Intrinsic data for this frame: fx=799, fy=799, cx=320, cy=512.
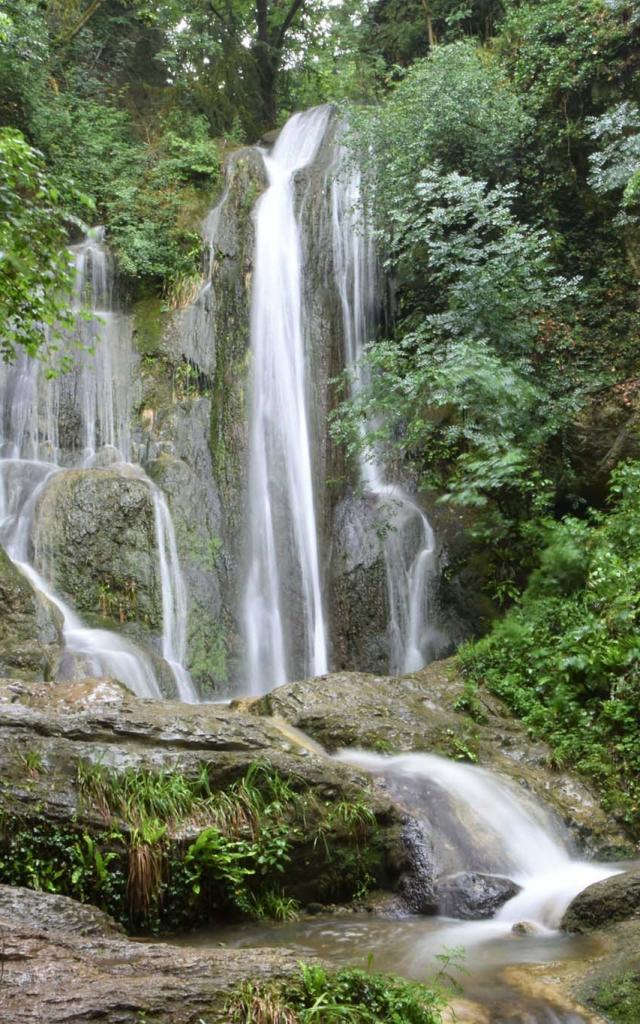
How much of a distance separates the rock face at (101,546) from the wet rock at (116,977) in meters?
7.36

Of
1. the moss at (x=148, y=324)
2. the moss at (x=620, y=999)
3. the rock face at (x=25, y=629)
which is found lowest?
the moss at (x=620, y=999)

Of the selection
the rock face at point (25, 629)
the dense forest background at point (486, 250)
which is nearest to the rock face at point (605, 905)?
the dense forest background at point (486, 250)

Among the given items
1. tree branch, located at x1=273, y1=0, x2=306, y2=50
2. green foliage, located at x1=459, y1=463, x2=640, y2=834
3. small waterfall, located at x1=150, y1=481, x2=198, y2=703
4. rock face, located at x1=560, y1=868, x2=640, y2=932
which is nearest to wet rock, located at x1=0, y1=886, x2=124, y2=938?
rock face, located at x1=560, y1=868, x2=640, y2=932

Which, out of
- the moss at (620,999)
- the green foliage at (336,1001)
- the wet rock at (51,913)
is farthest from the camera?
the wet rock at (51,913)

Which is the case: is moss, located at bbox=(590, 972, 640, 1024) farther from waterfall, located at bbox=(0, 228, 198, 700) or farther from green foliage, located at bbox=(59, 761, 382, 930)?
waterfall, located at bbox=(0, 228, 198, 700)

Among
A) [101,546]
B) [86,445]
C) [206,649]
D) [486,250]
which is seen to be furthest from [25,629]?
[486,250]

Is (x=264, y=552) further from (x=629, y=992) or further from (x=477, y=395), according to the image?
(x=629, y=992)

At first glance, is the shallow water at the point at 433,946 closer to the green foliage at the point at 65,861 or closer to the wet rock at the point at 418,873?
the wet rock at the point at 418,873

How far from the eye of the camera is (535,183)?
43.1 ft

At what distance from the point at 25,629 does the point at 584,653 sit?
6125mm

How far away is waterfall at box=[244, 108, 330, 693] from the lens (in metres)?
11.9

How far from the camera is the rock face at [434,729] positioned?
6.86m

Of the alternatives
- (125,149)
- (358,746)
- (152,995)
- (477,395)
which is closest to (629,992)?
(152,995)

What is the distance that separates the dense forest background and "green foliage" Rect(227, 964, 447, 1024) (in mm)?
Answer: 4075
